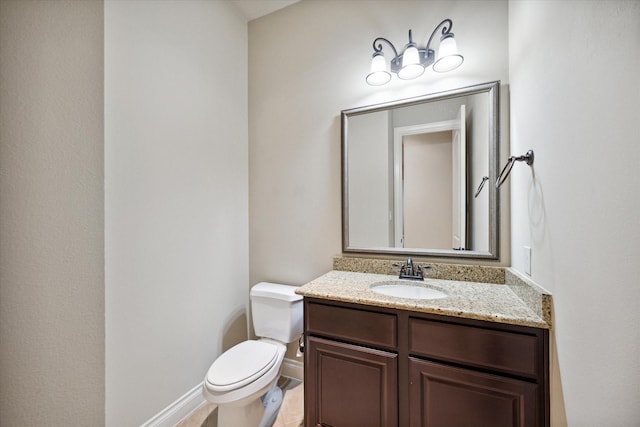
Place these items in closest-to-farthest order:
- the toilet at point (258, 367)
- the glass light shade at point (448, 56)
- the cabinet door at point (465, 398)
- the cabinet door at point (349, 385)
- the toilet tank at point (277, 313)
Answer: the cabinet door at point (465, 398), the cabinet door at point (349, 385), the toilet at point (258, 367), the glass light shade at point (448, 56), the toilet tank at point (277, 313)

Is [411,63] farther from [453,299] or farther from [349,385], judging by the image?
[349,385]

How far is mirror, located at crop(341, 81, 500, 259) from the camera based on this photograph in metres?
1.46

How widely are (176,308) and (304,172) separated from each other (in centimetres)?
121

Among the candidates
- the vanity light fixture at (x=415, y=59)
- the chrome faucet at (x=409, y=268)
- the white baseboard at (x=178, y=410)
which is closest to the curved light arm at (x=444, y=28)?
the vanity light fixture at (x=415, y=59)

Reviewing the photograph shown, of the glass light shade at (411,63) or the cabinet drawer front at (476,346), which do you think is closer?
the cabinet drawer front at (476,346)

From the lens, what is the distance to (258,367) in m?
1.39

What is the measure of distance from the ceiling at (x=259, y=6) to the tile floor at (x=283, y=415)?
2.83 meters

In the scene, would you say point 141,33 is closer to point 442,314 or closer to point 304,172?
point 304,172

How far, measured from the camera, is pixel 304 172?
1928mm

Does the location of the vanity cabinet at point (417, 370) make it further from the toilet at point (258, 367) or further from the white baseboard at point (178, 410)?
the white baseboard at point (178, 410)

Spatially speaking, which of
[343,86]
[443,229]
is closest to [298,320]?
[443,229]

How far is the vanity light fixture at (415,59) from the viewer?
55.9 inches

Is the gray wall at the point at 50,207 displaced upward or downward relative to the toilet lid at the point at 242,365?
upward

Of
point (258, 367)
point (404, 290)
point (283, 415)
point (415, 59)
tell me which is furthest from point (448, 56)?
point (283, 415)
